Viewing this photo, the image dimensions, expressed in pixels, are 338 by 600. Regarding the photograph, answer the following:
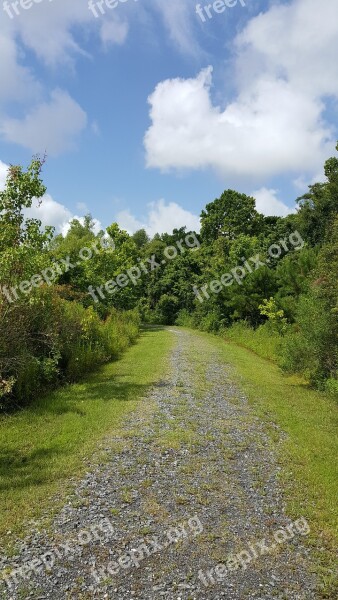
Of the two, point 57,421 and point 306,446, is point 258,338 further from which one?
point 57,421

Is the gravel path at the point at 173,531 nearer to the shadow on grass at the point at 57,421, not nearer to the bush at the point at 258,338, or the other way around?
the shadow on grass at the point at 57,421

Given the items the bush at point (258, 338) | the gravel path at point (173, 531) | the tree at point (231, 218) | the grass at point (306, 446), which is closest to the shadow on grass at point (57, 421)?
the gravel path at point (173, 531)

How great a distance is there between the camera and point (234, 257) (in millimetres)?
33562

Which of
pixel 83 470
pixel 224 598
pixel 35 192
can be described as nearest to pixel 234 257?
pixel 35 192

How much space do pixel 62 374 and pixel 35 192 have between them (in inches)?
217

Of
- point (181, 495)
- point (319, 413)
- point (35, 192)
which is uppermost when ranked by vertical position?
point (35, 192)

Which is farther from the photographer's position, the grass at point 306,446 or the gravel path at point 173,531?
the grass at point 306,446

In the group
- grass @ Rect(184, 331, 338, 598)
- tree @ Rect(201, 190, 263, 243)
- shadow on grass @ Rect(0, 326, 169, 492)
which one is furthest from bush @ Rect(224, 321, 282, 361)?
tree @ Rect(201, 190, 263, 243)

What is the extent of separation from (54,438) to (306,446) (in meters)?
4.90

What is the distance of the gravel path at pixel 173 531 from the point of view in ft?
13.8

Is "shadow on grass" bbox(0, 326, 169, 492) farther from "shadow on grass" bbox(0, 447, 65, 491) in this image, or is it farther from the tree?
the tree

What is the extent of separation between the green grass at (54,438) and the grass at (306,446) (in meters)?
3.28

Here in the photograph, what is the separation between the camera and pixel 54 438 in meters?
8.03

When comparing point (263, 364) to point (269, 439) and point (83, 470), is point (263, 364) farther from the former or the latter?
point (83, 470)
